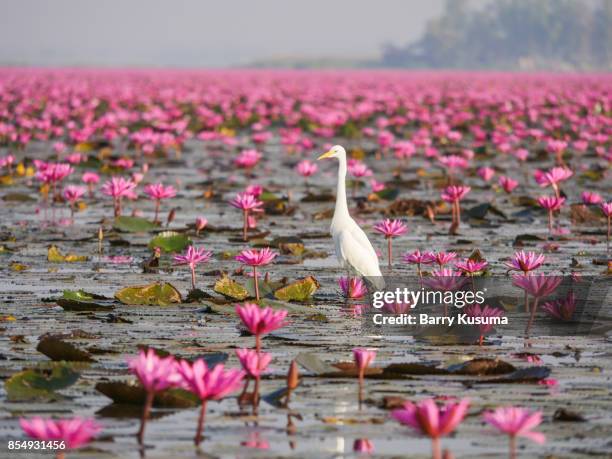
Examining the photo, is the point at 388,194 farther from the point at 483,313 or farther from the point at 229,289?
the point at 483,313

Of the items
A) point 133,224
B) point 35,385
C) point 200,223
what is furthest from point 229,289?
point 133,224

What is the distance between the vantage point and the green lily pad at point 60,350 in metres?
5.06

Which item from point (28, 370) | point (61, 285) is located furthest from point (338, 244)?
point (28, 370)

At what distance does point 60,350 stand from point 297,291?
2023 millimetres

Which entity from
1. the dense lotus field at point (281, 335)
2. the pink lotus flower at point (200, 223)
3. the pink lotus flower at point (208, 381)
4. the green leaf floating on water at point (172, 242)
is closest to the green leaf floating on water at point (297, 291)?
the dense lotus field at point (281, 335)

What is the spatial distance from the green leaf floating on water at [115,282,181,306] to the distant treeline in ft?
586

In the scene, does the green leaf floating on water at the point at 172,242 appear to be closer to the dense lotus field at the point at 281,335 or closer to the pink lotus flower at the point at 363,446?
the dense lotus field at the point at 281,335

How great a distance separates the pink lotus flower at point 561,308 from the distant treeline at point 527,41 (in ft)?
587

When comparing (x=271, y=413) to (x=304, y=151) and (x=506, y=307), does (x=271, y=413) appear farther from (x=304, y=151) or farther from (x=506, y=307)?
(x=304, y=151)

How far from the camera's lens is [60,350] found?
5.08 m

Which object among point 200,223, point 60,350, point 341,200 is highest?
point 341,200

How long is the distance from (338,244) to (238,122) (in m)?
19.4

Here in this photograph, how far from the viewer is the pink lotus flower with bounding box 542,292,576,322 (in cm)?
620

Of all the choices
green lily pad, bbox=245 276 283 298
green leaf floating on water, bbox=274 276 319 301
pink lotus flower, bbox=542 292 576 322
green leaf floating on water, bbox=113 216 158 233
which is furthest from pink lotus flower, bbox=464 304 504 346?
green leaf floating on water, bbox=113 216 158 233
